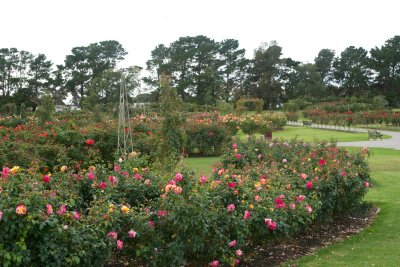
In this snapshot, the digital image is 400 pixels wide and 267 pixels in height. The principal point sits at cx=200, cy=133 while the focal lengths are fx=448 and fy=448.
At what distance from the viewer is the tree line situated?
51.8 m

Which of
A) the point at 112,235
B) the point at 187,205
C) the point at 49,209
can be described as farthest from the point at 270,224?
the point at 49,209

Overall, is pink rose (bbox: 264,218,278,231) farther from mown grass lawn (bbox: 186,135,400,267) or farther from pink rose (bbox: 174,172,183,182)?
pink rose (bbox: 174,172,183,182)

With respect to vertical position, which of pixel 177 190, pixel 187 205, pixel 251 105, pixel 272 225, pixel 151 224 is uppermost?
pixel 251 105

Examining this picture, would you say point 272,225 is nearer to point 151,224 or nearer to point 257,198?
point 257,198

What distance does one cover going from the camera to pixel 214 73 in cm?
5309

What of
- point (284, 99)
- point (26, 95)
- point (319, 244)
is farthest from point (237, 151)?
point (284, 99)

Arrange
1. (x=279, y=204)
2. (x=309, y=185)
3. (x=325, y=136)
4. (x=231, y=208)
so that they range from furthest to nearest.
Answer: (x=325, y=136) < (x=309, y=185) < (x=279, y=204) < (x=231, y=208)

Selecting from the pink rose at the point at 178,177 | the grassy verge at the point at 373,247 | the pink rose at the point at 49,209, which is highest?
the pink rose at the point at 178,177

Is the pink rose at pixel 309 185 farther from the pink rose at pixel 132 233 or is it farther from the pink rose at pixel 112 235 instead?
the pink rose at pixel 112 235

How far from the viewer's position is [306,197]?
4.99 metres

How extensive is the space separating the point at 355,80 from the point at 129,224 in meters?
57.5

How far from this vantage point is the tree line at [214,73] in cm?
5184

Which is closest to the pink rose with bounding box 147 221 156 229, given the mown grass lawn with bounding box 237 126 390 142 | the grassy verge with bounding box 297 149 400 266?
the grassy verge with bounding box 297 149 400 266

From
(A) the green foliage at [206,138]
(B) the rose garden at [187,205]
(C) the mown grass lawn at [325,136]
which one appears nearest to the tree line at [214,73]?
(C) the mown grass lawn at [325,136]
